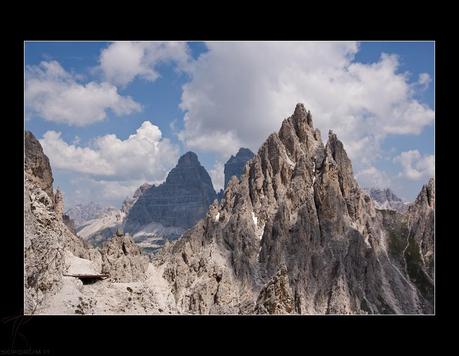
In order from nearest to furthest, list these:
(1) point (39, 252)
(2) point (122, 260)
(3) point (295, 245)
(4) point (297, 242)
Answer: (1) point (39, 252)
(2) point (122, 260)
(3) point (295, 245)
(4) point (297, 242)

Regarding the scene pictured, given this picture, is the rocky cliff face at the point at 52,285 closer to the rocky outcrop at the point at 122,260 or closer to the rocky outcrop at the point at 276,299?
the rocky outcrop at the point at 276,299

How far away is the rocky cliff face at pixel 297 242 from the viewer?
87.6 metres

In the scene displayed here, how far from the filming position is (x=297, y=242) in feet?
320

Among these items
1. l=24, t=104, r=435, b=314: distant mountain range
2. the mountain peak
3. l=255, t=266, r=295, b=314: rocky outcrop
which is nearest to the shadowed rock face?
l=24, t=104, r=435, b=314: distant mountain range

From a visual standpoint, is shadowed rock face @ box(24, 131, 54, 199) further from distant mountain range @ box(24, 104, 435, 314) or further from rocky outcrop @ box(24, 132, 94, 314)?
rocky outcrop @ box(24, 132, 94, 314)

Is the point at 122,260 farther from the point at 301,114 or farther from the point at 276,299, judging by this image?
the point at 301,114

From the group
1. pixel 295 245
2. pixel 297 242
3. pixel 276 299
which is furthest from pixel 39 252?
pixel 297 242

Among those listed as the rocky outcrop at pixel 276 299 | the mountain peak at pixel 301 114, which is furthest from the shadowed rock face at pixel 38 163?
the mountain peak at pixel 301 114
